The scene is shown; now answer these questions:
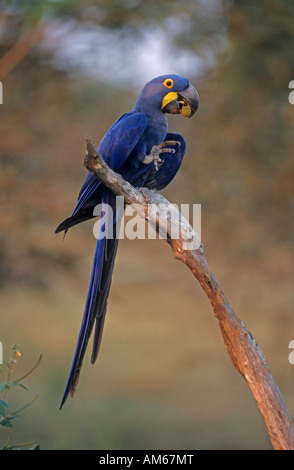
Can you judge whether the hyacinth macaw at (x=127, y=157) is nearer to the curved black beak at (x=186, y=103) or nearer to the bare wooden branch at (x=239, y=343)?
the curved black beak at (x=186, y=103)

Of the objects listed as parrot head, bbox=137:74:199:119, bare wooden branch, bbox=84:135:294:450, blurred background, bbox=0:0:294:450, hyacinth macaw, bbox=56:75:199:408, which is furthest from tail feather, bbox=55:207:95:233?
blurred background, bbox=0:0:294:450

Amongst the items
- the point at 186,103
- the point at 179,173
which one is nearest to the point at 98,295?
the point at 186,103

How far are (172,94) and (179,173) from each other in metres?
3.09

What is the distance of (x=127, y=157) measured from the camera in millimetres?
1476

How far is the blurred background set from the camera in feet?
13.0

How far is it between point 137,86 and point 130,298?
236cm

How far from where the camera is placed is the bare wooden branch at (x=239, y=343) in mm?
1223

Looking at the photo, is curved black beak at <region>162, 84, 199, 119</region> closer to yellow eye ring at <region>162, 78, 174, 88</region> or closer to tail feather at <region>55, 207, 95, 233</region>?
yellow eye ring at <region>162, 78, 174, 88</region>

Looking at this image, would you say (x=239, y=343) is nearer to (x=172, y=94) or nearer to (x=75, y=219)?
(x=75, y=219)

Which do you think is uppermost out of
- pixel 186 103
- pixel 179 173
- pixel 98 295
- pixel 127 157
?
pixel 179 173

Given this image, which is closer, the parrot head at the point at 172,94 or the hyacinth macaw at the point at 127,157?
the hyacinth macaw at the point at 127,157

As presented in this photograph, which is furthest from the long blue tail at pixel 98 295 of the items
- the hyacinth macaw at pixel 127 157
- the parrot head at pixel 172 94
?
the parrot head at pixel 172 94

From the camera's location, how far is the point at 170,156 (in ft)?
5.40

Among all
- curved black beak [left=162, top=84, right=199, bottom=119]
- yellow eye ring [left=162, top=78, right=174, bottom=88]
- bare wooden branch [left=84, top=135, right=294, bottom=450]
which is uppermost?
yellow eye ring [left=162, top=78, right=174, bottom=88]
